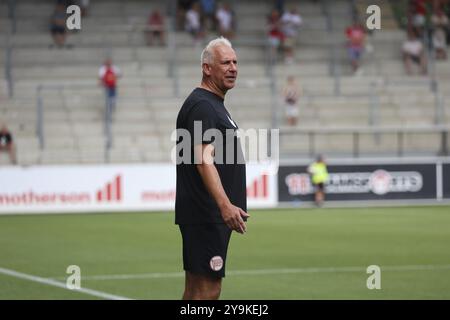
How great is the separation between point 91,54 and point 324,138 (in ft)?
26.2

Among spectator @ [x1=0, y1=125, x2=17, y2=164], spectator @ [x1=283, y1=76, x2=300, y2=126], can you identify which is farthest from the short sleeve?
spectator @ [x1=283, y1=76, x2=300, y2=126]

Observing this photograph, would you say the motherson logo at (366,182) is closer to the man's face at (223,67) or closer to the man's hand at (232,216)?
the man's face at (223,67)

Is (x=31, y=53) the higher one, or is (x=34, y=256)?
(x=31, y=53)

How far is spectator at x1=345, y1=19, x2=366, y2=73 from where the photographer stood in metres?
39.1

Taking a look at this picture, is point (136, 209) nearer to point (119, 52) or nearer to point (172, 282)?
point (119, 52)

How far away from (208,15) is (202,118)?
3176 cm

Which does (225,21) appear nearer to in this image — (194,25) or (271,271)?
(194,25)

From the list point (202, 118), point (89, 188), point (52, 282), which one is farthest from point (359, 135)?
point (202, 118)

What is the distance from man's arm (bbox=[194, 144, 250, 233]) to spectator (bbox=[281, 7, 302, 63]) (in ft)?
102

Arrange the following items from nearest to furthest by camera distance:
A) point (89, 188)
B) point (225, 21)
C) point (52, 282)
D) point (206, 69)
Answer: point (206, 69)
point (52, 282)
point (89, 188)
point (225, 21)

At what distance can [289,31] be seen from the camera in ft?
131

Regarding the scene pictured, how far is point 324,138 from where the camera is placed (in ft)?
114
